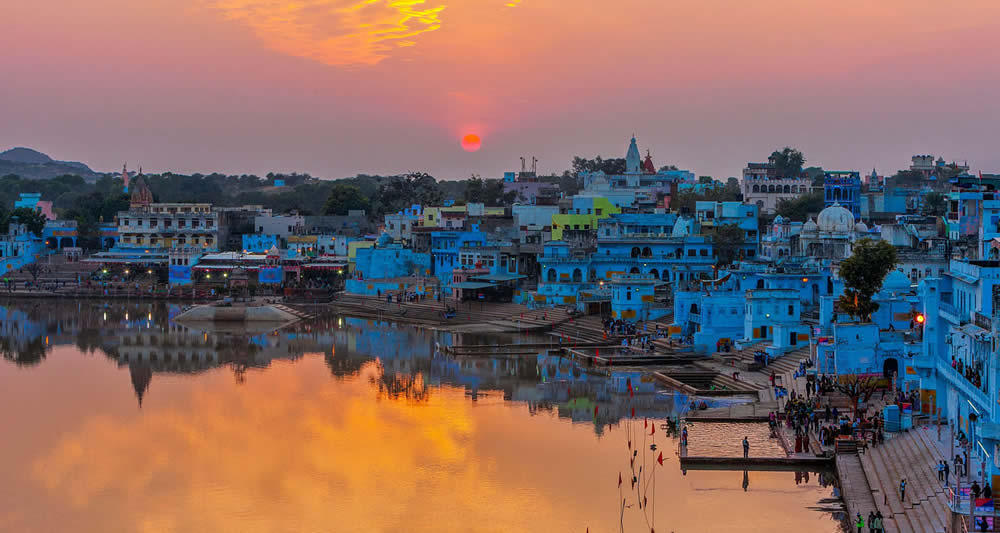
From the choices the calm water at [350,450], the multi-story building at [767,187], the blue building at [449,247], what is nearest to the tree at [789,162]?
the multi-story building at [767,187]

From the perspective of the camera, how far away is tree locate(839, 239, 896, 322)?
90.9 ft

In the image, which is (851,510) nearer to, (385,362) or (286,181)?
(385,362)

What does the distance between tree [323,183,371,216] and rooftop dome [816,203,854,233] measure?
4095cm

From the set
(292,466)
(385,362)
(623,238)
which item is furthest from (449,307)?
(292,466)

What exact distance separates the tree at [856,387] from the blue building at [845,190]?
22.9 meters

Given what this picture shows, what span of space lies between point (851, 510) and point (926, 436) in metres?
3.09

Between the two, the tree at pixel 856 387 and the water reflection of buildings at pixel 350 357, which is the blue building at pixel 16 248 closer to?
the water reflection of buildings at pixel 350 357

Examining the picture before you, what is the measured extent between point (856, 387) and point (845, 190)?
81.2 feet

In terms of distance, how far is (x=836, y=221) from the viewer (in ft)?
133

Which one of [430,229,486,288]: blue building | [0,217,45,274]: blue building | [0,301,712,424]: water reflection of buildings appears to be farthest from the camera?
[0,217,45,274]: blue building

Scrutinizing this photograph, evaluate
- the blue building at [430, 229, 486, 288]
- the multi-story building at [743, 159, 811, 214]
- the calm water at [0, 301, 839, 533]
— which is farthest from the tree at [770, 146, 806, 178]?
the calm water at [0, 301, 839, 533]

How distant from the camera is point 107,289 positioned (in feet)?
189

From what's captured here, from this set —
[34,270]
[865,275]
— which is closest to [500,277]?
[865,275]

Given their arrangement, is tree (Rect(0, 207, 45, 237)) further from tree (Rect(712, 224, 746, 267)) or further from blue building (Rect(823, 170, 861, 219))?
blue building (Rect(823, 170, 861, 219))
